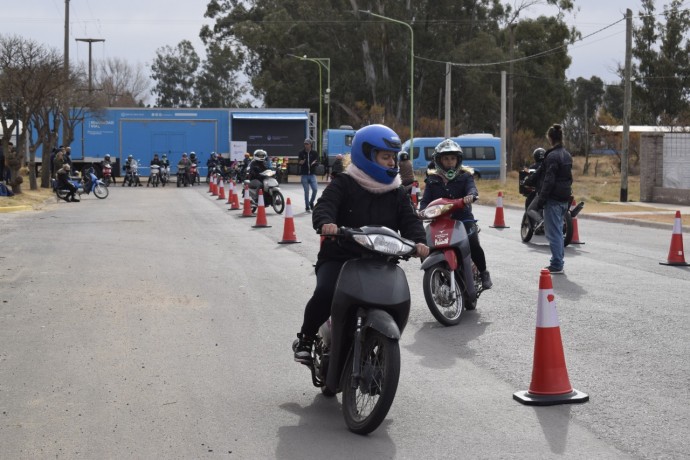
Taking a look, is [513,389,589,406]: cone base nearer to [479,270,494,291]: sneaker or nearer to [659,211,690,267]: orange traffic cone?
[479,270,494,291]: sneaker

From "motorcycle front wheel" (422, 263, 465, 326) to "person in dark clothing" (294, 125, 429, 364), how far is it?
3.20m

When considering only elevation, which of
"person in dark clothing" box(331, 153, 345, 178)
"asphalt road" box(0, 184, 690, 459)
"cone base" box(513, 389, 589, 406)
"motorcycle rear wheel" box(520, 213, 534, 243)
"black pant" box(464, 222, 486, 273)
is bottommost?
"asphalt road" box(0, 184, 690, 459)

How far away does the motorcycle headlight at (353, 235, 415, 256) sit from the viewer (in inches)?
219

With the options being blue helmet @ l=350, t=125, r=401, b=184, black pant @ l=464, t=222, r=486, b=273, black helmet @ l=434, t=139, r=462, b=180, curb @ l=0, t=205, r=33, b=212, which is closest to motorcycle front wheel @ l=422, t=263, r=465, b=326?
black pant @ l=464, t=222, r=486, b=273

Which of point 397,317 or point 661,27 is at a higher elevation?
point 661,27

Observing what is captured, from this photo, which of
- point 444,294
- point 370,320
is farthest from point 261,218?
point 370,320

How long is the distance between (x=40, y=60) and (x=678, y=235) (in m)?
30.0

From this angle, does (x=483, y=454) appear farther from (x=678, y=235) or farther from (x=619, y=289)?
(x=678, y=235)

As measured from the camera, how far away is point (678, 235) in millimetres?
13781

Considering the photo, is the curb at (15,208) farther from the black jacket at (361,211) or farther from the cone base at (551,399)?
the cone base at (551,399)

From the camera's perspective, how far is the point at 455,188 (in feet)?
33.0

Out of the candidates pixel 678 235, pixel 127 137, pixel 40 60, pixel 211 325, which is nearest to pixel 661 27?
pixel 127 137

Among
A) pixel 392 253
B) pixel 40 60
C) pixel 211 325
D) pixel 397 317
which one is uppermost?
pixel 40 60

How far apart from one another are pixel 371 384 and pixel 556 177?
7.79m
